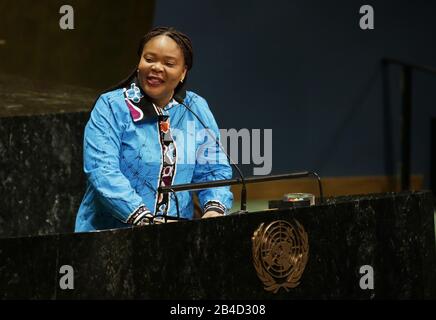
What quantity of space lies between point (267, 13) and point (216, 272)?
444 centimetres

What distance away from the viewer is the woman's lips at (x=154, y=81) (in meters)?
3.85

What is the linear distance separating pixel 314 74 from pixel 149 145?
407cm

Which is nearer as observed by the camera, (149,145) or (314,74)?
(149,145)

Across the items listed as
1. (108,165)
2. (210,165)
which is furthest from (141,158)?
(210,165)

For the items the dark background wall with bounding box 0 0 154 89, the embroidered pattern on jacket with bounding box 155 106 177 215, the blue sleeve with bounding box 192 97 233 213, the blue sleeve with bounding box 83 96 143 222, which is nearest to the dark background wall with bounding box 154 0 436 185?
the dark background wall with bounding box 0 0 154 89

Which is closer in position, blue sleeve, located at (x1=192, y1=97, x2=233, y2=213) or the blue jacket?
the blue jacket

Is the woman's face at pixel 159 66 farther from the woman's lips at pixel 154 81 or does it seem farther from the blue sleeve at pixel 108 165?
the blue sleeve at pixel 108 165

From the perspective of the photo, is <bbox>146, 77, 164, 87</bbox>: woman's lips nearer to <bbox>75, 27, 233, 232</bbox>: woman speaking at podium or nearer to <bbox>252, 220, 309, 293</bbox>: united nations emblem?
<bbox>75, 27, 233, 232</bbox>: woman speaking at podium

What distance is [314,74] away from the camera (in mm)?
7777

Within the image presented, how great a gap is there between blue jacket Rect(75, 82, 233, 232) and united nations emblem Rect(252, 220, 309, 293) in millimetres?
458

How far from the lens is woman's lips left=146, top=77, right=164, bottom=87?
3.85 m

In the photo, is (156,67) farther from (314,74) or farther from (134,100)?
(314,74)
